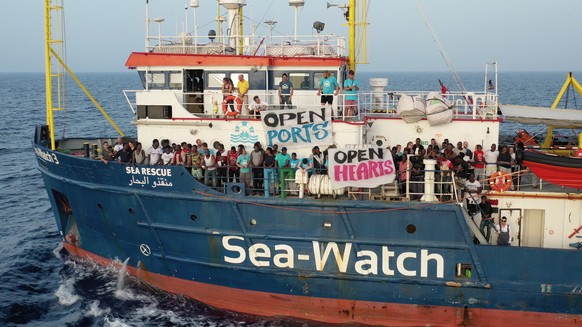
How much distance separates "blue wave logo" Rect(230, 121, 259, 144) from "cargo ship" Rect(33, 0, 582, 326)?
3 centimetres

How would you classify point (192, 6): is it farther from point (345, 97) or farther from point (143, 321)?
point (143, 321)

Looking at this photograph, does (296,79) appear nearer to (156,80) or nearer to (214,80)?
(214,80)

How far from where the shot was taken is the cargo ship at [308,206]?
1430 cm

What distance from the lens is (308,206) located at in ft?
48.1

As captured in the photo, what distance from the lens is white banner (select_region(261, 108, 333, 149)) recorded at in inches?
631

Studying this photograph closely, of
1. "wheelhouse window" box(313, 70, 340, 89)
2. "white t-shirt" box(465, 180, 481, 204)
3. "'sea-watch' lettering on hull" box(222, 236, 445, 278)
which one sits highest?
"wheelhouse window" box(313, 70, 340, 89)

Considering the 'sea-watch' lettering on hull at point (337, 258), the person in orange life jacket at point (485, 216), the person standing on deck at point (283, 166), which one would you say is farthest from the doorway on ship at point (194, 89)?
the person in orange life jacket at point (485, 216)

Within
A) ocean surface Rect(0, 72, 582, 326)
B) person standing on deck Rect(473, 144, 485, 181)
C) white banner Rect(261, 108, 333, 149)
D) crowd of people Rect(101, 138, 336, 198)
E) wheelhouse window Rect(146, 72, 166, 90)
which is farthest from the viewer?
wheelhouse window Rect(146, 72, 166, 90)

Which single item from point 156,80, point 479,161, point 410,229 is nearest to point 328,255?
point 410,229

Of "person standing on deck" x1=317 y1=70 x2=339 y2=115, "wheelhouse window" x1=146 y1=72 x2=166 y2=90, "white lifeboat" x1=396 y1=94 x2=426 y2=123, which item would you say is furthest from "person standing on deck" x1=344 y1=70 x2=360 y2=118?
"wheelhouse window" x1=146 y1=72 x2=166 y2=90

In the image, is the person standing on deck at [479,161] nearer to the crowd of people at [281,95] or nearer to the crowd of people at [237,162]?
the crowd of people at [281,95]

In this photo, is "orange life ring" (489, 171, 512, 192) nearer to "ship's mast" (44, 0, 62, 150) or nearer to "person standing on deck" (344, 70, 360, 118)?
"person standing on deck" (344, 70, 360, 118)

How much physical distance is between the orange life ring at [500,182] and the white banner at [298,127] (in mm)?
3821

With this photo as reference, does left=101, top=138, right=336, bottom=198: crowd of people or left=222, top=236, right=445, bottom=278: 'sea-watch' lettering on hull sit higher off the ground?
left=101, top=138, right=336, bottom=198: crowd of people
